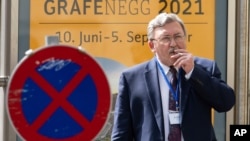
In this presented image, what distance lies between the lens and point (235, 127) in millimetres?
7137

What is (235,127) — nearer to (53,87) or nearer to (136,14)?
(136,14)

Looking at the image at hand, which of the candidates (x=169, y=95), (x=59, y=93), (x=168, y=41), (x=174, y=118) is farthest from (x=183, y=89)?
(x=59, y=93)

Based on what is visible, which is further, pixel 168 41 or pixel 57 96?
pixel 168 41

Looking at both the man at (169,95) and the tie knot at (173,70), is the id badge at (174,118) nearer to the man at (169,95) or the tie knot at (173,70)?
the man at (169,95)

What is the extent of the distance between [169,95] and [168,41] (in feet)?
1.21

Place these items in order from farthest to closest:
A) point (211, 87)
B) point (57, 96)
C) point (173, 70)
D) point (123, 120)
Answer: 1. point (123, 120)
2. point (173, 70)
3. point (211, 87)
4. point (57, 96)

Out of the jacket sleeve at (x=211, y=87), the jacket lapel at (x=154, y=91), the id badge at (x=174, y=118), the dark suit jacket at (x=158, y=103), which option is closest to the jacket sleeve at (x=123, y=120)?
the dark suit jacket at (x=158, y=103)

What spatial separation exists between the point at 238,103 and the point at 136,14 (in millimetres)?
1341

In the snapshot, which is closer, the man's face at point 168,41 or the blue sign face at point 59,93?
the blue sign face at point 59,93

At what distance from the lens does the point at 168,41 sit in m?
4.95

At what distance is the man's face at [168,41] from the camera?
194 inches

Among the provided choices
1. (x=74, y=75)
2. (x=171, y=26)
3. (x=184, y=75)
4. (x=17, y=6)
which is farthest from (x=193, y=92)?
(x=17, y=6)

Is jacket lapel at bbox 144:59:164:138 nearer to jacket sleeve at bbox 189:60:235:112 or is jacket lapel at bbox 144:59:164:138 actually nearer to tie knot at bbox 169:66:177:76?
tie knot at bbox 169:66:177:76

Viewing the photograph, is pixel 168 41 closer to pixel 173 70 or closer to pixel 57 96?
pixel 173 70
